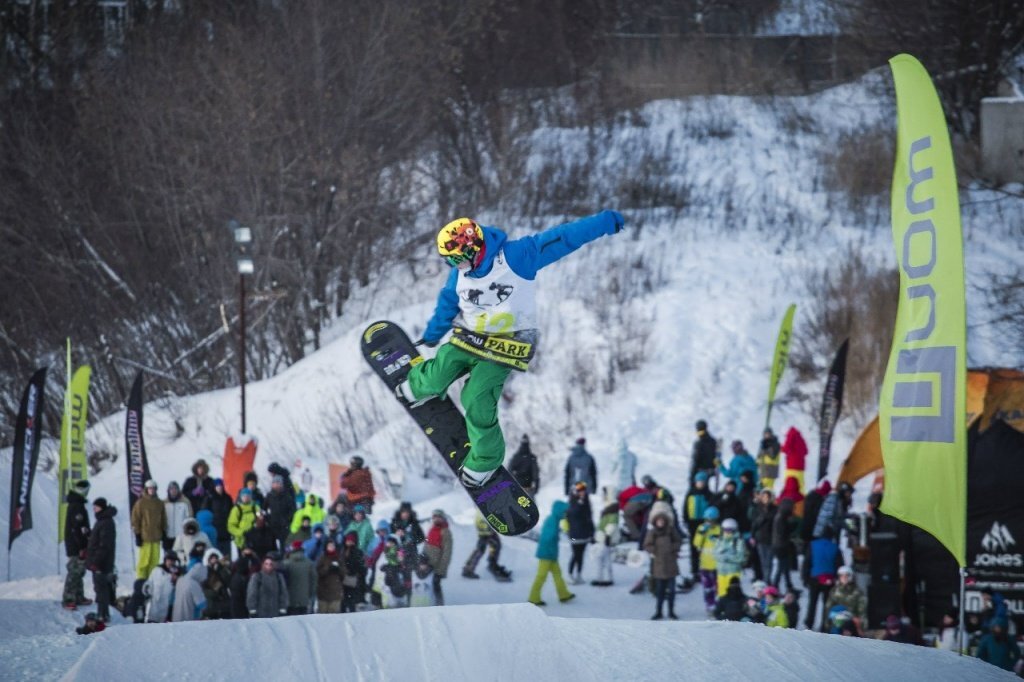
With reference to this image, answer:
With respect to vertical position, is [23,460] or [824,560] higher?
[23,460]

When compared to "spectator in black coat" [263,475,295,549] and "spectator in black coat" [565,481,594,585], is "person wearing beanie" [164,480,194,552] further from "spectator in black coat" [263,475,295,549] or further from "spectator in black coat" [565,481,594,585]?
"spectator in black coat" [565,481,594,585]

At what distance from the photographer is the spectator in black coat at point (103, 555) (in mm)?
12938

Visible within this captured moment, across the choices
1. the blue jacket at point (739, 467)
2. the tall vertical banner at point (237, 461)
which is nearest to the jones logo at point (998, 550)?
the blue jacket at point (739, 467)

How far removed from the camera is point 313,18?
32312 millimetres

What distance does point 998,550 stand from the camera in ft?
38.1

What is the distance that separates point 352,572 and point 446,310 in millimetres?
4713

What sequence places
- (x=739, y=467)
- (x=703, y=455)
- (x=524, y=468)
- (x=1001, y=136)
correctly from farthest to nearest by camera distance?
(x=1001, y=136) → (x=703, y=455) → (x=524, y=468) → (x=739, y=467)

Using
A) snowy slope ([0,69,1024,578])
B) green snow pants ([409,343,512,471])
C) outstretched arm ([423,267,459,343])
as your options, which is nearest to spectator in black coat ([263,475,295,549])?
snowy slope ([0,69,1024,578])

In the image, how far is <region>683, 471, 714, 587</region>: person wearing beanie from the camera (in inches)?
569

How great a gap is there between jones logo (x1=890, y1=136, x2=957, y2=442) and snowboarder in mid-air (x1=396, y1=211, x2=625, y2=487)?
168 cm

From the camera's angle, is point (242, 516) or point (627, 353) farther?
point (627, 353)

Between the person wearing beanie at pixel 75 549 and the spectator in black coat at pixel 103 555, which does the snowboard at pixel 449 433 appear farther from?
the person wearing beanie at pixel 75 549

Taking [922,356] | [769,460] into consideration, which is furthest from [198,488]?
[922,356]

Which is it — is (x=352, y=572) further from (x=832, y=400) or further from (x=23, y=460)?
Result: (x=832, y=400)
